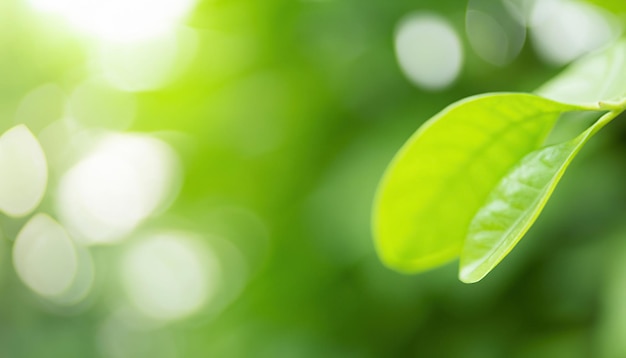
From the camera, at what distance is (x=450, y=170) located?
22cm

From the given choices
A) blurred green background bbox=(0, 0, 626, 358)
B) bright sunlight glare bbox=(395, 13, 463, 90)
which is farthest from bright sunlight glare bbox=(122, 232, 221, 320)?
bright sunlight glare bbox=(395, 13, 463, 90)

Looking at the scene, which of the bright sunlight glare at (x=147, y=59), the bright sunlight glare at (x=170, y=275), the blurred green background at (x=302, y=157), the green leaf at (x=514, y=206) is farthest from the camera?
the bright sunlight glare at (x=170, y=275)

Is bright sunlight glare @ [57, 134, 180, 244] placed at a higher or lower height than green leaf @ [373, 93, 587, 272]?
higher

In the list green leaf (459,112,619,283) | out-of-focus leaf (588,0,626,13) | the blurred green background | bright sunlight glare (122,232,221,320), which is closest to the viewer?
green leaf (459,112,619,283)

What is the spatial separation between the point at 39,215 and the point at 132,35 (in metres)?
0.28

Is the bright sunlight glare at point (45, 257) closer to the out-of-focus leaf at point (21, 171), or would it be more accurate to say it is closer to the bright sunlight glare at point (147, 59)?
the out-of-focus leaf at point (21, 171)

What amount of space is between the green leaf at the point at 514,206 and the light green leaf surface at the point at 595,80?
0.04m

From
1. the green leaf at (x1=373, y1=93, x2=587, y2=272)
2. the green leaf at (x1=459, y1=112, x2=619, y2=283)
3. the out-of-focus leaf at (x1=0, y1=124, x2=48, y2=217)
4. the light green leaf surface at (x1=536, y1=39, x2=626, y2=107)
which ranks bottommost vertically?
the green leaf at (x1=459, y1=112, x2=619, y2=283)

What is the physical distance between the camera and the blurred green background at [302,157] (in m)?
0.52

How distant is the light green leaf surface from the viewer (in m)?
0.22

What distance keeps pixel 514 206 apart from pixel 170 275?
0.87 m

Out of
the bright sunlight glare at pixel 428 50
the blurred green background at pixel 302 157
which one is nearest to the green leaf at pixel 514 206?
the blurred green background at pixel 302 157

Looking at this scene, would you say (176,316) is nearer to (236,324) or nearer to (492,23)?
(236,324)

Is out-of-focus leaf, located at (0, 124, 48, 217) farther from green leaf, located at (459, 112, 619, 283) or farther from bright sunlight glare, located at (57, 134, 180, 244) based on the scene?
green leaf, located at (459, 112, 619, 283)
